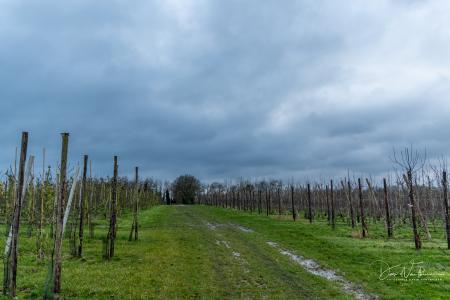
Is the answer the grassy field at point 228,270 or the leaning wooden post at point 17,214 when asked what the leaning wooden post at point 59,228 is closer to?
the leaning wooden post at point 17,214

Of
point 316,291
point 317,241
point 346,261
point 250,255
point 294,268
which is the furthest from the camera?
point 317,241

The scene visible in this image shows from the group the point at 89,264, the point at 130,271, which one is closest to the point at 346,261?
the point at 130,271

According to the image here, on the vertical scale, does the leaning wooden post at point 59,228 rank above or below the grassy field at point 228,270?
above

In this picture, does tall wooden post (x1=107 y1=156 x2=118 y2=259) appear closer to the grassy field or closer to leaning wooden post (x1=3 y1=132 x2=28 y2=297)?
the grassy field

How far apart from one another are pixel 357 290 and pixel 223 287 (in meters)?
4.07

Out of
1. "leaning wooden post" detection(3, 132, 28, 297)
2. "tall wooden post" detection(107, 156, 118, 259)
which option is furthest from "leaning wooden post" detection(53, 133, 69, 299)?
"tall wooden post" detection(107, 156, 118, 259)

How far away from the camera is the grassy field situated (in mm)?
11148

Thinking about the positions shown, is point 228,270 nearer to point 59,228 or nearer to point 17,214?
point 59,228

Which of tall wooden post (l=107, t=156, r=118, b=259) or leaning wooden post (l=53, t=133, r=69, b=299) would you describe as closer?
leaning wooden post (l=53, t=133, r=69, b=299)

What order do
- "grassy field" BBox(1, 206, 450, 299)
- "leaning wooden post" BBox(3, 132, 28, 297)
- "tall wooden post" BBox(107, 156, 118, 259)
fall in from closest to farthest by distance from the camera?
"leaning wooden post" BBox(3, 132, 28, 297) → "grassy field" BBox(1, 206, 450, 299) → "tall wooden post" BBox(107, 156, 118, 259)

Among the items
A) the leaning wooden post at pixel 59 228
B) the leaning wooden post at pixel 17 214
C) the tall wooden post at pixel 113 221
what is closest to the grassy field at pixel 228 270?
the tall wooden post at pixel 113 221

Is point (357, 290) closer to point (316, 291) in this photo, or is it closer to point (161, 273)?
point (316, 291)

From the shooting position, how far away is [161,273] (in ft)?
44.4

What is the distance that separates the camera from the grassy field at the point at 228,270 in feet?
36.6
